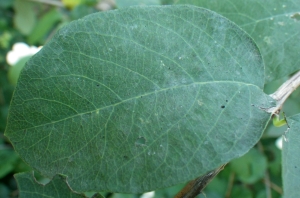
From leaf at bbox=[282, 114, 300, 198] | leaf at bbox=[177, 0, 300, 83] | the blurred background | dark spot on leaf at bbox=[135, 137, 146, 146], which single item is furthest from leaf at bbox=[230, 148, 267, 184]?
dark spot on leaf at bbox=[135, 137, 146, 146]

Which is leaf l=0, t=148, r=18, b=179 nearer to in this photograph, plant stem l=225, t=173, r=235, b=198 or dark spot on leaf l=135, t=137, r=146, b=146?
plant stem l=225, t=173, r=235, b=198

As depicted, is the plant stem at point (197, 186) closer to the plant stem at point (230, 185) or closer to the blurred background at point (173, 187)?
the blurred background at point (173, 187)

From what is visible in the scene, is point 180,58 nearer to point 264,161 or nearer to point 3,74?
point 264,161

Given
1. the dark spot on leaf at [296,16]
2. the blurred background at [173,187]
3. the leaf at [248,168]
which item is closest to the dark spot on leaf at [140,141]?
the dark spot on leaf at [296,16]

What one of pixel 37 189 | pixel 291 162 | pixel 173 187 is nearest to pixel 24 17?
pixel 173 187

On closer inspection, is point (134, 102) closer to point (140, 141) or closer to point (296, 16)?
point (140, 141)
